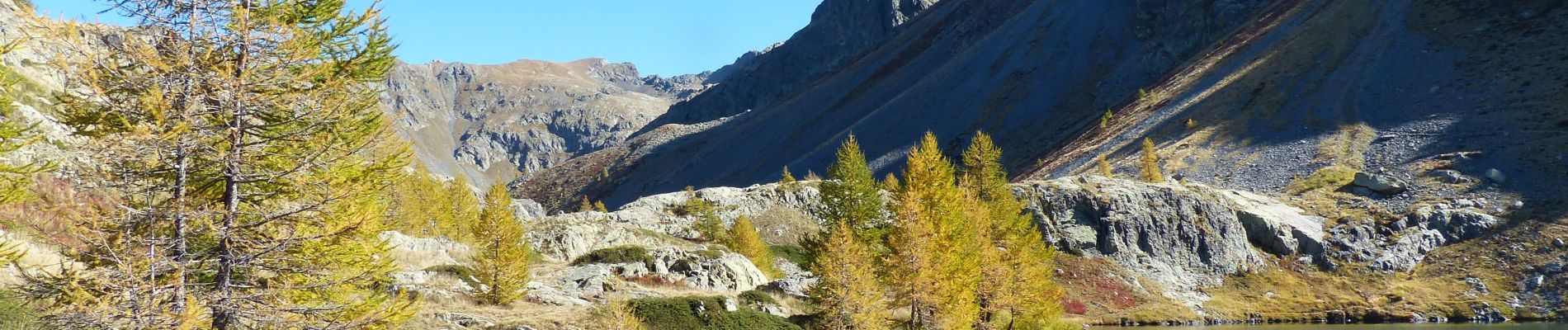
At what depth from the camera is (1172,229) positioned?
53.6 metres

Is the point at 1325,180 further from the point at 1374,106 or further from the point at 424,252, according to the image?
the point at 424,252

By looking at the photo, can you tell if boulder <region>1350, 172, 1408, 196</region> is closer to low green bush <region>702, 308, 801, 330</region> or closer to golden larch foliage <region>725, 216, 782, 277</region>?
golden larch foliage <region>725, 216, 782, 277</region>

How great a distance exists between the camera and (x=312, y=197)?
39.6 ft

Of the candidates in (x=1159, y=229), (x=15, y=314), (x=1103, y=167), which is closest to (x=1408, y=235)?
(x=1159, y=229)

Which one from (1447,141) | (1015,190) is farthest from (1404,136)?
(1015,190)

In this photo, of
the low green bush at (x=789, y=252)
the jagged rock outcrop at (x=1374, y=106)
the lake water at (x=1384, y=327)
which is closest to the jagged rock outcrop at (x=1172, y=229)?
the lake water at (x=1384, y=327)

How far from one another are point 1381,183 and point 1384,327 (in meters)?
16.3

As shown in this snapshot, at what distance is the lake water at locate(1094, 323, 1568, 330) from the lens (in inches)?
1548

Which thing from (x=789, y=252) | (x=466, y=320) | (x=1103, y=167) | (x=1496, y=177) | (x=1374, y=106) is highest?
(x=1374, y=106)

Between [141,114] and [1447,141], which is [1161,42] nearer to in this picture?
[1447,141]

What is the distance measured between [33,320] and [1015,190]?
169 ft

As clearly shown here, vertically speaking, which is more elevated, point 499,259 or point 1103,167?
point 1103,167

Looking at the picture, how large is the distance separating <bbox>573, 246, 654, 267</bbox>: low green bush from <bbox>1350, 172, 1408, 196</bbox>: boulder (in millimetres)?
49404

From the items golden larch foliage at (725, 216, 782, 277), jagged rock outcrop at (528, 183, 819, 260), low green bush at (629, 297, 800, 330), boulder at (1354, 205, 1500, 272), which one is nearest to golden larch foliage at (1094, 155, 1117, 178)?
boulder at (1354, 205, 1500, 272)
